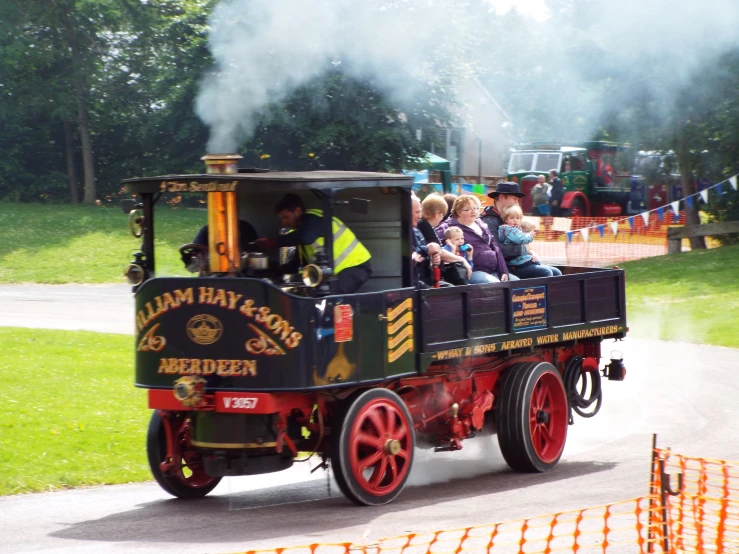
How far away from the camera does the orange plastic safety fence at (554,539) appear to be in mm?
6246

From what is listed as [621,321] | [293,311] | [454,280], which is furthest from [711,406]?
[293,311]

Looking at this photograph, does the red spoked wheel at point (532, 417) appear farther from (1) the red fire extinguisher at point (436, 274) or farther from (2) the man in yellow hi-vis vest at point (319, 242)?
(2) the man in yellow hi-vis vest at point (319, 242)

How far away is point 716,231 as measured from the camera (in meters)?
26.6

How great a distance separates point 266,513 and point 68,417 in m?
3.42

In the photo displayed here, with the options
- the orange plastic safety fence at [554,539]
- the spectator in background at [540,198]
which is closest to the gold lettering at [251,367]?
the orange plastic safety fence at [554,539]

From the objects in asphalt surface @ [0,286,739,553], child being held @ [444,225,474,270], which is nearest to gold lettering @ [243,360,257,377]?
asphalt surface @ [0,286,739,553]

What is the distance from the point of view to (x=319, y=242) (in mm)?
7531

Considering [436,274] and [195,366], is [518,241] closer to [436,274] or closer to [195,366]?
[436,274]

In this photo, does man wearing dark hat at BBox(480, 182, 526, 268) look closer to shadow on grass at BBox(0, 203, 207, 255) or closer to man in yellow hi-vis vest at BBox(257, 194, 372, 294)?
man in yellow hi-vis vest at BBox(257, 194, 372, 294)

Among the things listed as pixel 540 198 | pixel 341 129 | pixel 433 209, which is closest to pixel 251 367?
pixel 433 209

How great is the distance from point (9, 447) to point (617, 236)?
21.6 m

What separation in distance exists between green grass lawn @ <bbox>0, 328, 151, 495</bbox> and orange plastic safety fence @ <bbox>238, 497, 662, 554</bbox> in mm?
3066

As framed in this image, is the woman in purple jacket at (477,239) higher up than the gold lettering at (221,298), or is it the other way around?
the woman in purple jacket at (477,239)

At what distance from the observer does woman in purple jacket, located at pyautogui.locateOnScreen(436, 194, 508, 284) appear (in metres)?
9.19
